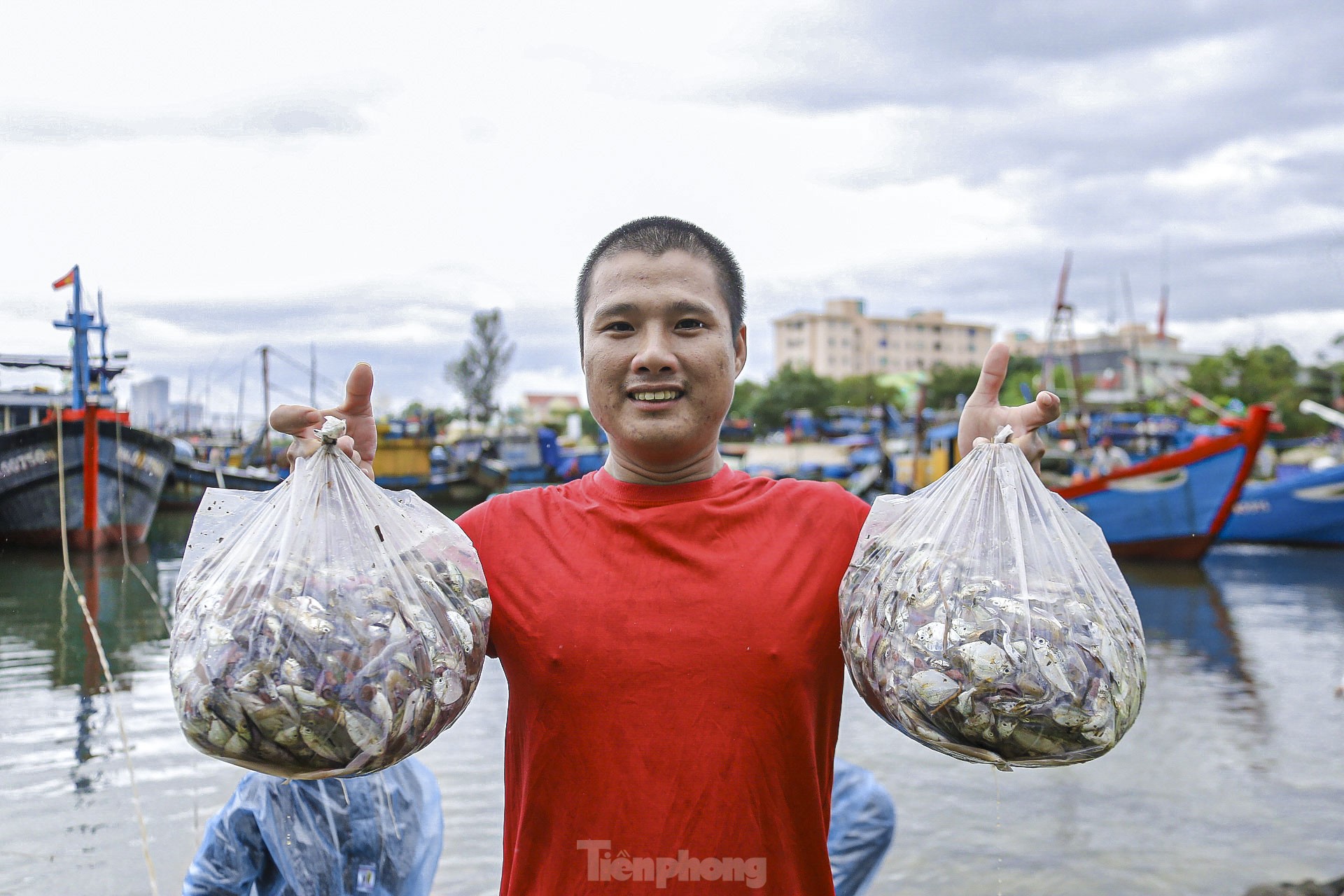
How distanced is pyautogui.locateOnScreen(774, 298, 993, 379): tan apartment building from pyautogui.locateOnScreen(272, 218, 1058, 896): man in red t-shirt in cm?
8569

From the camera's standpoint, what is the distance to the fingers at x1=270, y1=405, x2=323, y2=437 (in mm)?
1730

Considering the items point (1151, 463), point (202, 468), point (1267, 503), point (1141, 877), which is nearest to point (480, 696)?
point (1141, 877)

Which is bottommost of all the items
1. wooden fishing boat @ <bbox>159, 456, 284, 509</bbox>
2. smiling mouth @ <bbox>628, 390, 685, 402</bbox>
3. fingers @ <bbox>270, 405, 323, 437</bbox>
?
wooden fishing boat @ <bbox>159, 456, 284, 509</bbox>

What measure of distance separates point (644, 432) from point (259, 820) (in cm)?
183

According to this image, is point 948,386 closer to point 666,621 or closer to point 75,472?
point 75,472

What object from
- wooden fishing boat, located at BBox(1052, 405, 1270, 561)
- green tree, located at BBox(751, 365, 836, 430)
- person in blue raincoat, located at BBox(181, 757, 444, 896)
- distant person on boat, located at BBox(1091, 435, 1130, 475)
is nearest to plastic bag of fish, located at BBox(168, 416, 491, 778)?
person in blue raincoat, located at BBox(181, 757, 444, 896)

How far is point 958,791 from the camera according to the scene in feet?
18.8

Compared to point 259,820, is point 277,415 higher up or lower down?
higher up

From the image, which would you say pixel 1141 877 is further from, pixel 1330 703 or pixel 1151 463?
pixel 1151 463

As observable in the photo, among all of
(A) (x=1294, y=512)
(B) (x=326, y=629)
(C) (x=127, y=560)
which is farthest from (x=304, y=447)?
(A) (x=1294, y=512)

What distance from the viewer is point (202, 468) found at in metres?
26.0

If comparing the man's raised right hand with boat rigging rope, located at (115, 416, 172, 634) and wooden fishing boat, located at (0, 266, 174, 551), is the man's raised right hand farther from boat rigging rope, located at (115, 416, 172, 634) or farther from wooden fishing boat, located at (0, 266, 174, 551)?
wooden fishing boat, located at (0, 266, 174, 551)

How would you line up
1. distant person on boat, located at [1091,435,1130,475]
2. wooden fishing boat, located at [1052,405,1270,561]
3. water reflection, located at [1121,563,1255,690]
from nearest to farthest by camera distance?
water reflection, located at [1121,563,1255,690] < wooden fishing boat, located at [1052,405,1270,561] < distant person on boat, located at [1091,435,1130,475]

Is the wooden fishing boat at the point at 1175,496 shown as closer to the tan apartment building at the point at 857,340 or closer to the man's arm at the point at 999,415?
the man's arm at the point at 999,415
